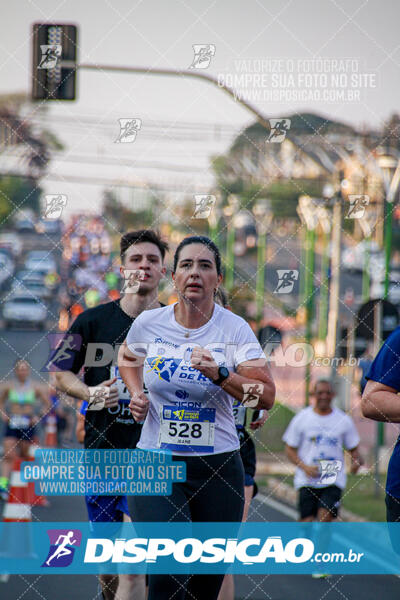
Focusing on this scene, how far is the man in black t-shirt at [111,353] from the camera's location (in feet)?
17.7

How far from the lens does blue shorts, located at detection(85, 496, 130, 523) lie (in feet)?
18.0

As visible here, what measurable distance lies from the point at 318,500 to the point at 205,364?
474cm

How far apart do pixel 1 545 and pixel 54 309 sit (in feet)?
106

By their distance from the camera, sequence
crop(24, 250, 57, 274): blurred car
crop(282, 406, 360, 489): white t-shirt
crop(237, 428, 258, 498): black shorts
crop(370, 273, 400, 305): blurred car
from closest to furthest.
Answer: crop(237, 428, 258, 498): black shorts < crop(282, 406, 360, 489): white t-shirt < crop(370, 273, 400, 305): blurred car < crop(24, 250, 57, 274): blurred car

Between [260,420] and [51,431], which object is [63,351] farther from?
[51,431]

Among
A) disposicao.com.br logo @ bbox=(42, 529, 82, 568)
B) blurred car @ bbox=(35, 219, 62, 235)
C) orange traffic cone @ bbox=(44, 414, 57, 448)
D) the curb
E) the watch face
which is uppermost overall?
blurred car @ bbox=(35, 219, 62, 235)

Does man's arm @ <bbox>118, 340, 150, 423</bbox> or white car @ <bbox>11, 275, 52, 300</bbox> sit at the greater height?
white car @ <bbox>11, 275, 52, 300</bbox>

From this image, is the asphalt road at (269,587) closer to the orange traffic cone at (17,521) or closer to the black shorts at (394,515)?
the orange traffic cone at (17,521)

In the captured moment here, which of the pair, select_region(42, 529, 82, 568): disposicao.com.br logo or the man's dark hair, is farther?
select_region(42, 529, 82, 568): disposicao.com.br logo

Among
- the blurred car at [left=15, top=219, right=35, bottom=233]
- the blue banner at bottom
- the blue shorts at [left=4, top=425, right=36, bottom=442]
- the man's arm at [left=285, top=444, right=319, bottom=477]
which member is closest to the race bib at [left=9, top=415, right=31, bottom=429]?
the blue shorts at [left=4, top=425, right=36, bottom=442]

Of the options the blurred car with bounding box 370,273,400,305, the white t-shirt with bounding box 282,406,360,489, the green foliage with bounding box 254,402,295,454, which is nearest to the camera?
the white t-shirt with bounding box 282,406,360,489

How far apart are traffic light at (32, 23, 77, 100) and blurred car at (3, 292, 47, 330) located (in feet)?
103

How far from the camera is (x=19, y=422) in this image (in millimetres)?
12172

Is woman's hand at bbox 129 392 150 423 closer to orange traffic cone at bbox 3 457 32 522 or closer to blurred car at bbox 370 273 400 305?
blurred car at bbox 370 273 400 305
